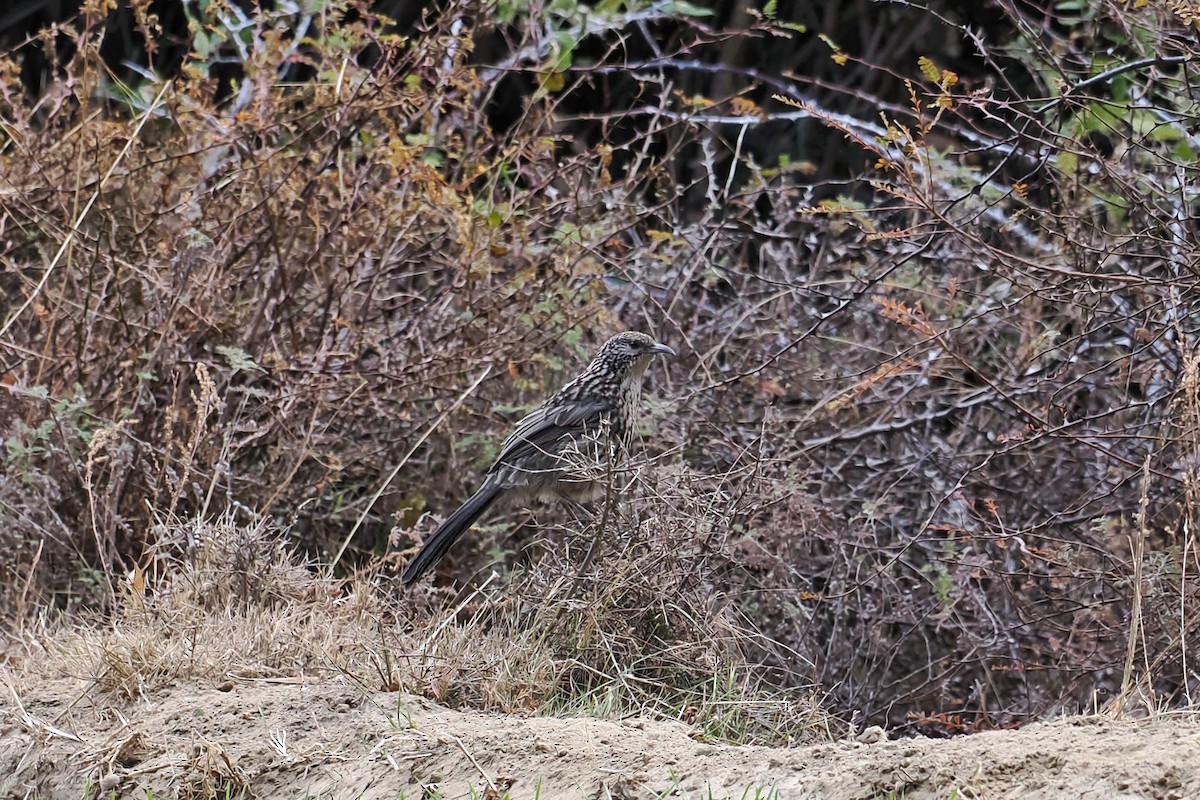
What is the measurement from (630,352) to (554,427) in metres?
0.41

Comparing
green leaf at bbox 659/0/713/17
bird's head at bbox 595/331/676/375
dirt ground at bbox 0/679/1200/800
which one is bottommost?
dirt ground at bbox 0/679/1200/800

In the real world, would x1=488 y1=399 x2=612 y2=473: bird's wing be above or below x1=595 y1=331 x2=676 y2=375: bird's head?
below

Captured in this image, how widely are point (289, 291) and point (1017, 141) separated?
2792mm

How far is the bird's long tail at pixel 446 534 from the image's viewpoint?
Answer: 16.7ft

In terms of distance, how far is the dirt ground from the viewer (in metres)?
3.25

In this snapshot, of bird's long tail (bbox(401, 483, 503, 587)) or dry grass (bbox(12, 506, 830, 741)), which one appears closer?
dry grass (bbox(12, 506, 830, 741))

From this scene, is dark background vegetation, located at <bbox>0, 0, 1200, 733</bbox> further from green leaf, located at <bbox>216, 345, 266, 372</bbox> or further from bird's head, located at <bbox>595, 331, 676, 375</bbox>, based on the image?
bird's head, located at <bbox>595, 331, 676, 375</bbox>

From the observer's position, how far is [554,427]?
5352 millimetres

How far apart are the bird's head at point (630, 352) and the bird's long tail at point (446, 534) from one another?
65 cm

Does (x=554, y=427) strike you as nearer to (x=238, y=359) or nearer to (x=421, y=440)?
(x=421, y=440)

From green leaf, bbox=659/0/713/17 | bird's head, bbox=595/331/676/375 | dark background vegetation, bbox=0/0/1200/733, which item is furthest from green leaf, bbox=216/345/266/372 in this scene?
green leaf, bbox=659/0/713/17

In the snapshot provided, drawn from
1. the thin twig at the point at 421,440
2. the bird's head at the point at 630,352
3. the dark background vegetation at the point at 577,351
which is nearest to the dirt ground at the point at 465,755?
the dark background vegetation at the point at 577,351

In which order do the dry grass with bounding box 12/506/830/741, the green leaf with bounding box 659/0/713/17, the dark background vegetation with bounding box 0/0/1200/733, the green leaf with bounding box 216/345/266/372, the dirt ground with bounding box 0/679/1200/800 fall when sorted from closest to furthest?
the dirt ground with bounding box 0/679/1200/800, the dry grass with bounding box 12/506/830/741, the dark background vegetation with bounding box 0/0/1200/733, the green leaf with bounding box 216/345/266/372, the green leaf with bounding box 659/0/713/17

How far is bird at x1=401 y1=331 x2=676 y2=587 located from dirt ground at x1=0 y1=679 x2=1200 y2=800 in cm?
110
